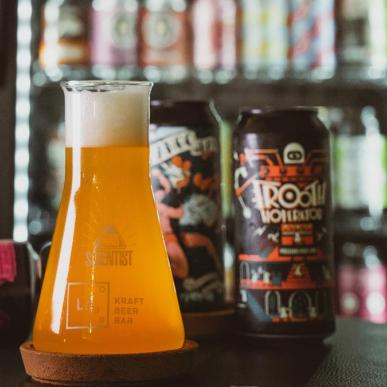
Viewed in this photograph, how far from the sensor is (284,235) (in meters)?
0.85

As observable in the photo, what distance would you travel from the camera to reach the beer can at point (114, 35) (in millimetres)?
2467

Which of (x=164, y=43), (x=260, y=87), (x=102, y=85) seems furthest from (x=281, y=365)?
(x=260, y=87)

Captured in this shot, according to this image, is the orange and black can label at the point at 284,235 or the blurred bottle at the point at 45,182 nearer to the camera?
the orange and black can label at the point at 284,235

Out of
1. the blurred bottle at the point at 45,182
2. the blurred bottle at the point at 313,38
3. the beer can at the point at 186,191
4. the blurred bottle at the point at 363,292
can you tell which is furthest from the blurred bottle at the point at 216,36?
the beer can at the point at 186,191

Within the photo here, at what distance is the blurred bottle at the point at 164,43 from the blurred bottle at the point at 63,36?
0.52 ft

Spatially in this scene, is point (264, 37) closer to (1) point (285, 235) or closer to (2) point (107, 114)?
(1) point (285, 235)

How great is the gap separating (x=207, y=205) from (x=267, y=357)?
0.20 metres

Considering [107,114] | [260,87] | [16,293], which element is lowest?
[16,293]

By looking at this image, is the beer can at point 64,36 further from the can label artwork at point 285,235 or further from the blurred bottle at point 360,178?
the can label artwork at point 285,235

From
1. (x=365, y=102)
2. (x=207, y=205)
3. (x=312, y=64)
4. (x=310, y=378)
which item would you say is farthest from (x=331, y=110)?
(x=310, y=378)

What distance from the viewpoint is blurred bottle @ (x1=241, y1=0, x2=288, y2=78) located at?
247 centimetres

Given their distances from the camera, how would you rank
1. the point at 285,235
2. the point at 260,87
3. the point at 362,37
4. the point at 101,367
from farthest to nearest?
the point at 260,87, the point at 362,37, the point at 285,235, the point at 101,367

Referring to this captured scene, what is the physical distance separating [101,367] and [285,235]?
0.93ft

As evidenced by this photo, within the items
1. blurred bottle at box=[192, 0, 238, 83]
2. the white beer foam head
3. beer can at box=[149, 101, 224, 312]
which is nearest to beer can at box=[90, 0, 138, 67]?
blurred bottle at box=[192, 0, 238, 83]
